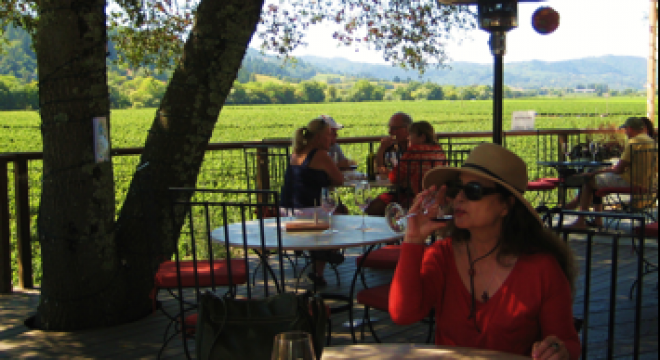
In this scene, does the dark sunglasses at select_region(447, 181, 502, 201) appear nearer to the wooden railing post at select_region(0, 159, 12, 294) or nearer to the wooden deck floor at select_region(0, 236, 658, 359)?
the wooden deck floor at select_region(0, 236, 658, 359)

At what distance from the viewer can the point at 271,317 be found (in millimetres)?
1529

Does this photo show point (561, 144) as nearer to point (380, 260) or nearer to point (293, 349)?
point (380, 260)

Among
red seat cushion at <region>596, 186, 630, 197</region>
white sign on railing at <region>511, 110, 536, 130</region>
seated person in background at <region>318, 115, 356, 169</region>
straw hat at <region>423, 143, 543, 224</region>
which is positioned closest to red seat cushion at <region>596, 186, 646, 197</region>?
red seat cushion at <region>596, 186, 630, 197</region>

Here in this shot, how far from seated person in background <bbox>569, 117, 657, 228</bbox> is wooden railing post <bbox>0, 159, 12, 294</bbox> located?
505 cm

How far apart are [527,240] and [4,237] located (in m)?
4.20

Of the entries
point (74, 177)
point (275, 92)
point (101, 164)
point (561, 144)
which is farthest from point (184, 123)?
point (275, 92)

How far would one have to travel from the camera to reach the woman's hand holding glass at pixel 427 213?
179 centimetres

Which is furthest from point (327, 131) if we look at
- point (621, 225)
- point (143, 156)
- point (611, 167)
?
point (621, 225)

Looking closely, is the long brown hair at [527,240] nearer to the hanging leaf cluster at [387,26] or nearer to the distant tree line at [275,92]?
the hanging leaf cluster at [387,26]

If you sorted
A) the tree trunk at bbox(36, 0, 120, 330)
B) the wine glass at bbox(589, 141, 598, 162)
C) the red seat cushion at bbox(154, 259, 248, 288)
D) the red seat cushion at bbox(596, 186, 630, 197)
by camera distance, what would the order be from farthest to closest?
the wine glass at bbox(589, 141, 598, 162) < the red seat cushion at bbox(596, 186, 630, 197) < the tree trunk at bbox(36, 0, 120, 330) < the red seat cushion at bbox(154, 259, 248, 288)

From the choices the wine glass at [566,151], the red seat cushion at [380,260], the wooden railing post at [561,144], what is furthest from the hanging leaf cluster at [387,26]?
the red seat cushion at [380,260]

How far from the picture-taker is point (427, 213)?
1.81 m

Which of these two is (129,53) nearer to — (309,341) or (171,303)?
(171,303)

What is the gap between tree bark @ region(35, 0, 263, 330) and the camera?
12.4 feet
